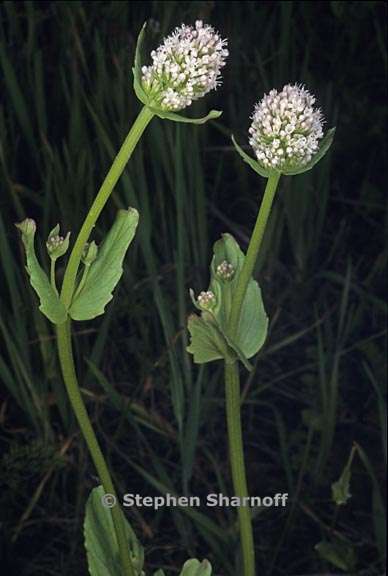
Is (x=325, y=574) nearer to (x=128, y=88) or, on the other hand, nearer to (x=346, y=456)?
(x=346, y=456)

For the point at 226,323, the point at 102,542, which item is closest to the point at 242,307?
the point at 226,323

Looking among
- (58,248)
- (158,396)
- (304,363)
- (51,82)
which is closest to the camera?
(58,248)

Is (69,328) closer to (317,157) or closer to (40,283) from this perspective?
(40,283)

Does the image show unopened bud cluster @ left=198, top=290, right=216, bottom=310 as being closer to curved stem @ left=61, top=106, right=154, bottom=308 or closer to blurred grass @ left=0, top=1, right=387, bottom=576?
curved stem @ left=61, top=106, right=154, bottom=308

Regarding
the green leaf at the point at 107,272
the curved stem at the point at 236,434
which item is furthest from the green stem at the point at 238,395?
the green leaf at the point at 107,272

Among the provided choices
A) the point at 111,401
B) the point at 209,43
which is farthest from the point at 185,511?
the point at 209,43

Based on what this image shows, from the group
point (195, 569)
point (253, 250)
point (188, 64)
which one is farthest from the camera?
point (195, 569)
